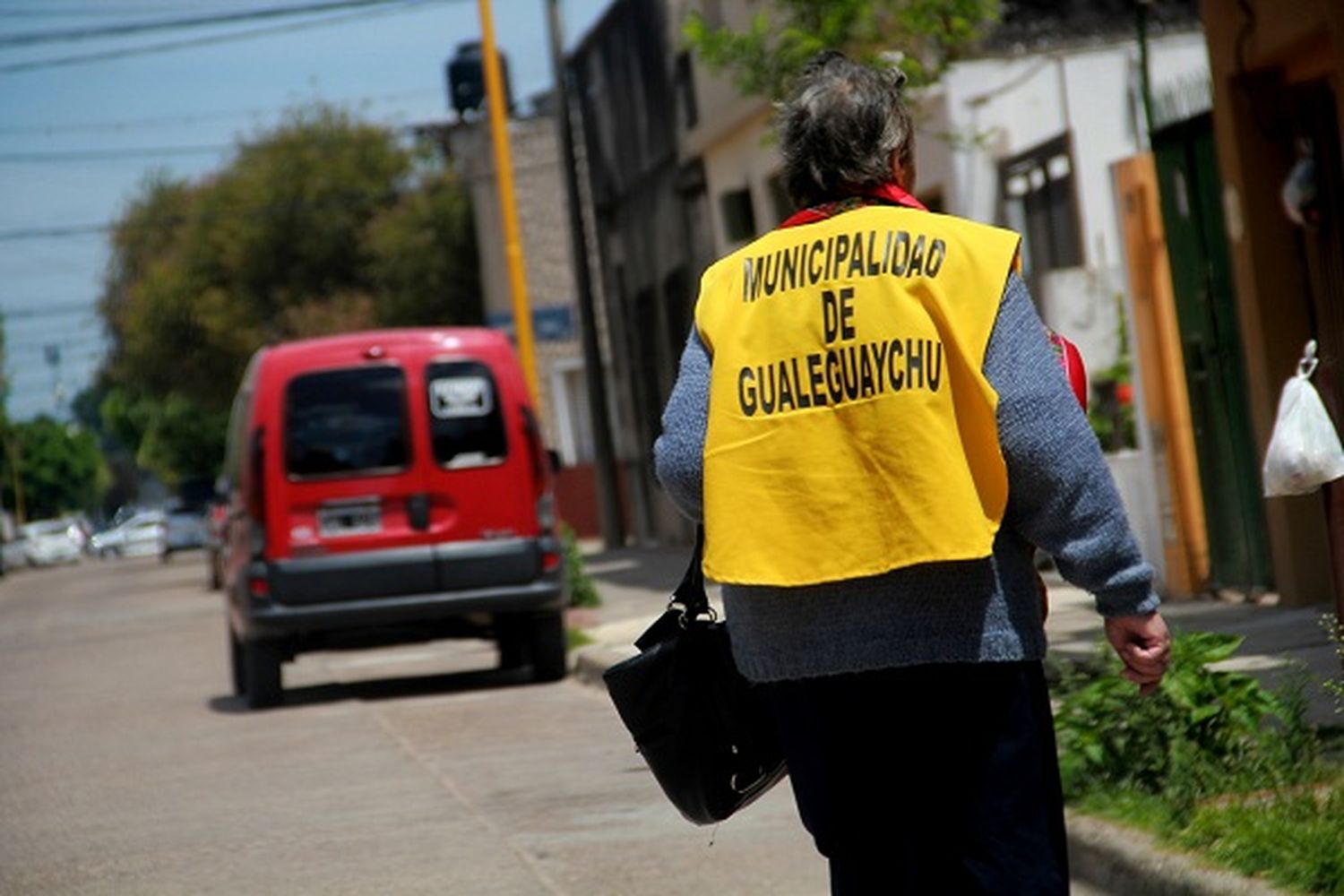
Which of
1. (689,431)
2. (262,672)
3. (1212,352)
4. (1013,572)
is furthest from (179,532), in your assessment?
(1013,572)

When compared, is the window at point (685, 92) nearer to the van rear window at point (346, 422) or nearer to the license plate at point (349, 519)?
the van rear window at point (346, 422)

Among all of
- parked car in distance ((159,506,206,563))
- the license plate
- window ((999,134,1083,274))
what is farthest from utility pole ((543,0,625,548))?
parked car in distance ((159,506,206,563))

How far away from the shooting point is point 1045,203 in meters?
19.3

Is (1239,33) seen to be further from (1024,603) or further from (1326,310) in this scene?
(1024,603)

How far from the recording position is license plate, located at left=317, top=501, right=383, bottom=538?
47.3ft

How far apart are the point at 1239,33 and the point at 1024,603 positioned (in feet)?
30.2

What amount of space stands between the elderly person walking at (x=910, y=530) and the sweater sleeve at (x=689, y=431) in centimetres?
10

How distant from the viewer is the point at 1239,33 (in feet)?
41.0

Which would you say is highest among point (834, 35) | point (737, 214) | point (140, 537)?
point (834, 35)

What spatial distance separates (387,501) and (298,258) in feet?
134

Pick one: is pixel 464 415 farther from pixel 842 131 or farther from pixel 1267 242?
pixel 842 131

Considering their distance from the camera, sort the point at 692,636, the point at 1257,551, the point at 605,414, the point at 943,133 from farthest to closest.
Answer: the point at 605,414, the point at 943,133, the point at 1257,551, the point at 692,636

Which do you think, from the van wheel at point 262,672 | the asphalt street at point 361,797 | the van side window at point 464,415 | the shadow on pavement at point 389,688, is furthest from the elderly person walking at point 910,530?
the shadow on pavement at point 389,688

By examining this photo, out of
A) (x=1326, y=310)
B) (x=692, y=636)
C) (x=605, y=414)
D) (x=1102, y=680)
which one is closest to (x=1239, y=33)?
(x=1326, y=310)
